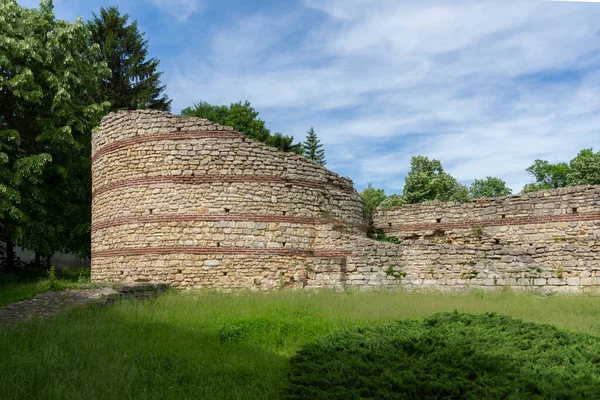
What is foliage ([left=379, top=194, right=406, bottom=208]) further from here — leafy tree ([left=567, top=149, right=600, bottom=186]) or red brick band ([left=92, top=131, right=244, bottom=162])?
red brick band ([left=92, top=131, right=244, bottom=162])

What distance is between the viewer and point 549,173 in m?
37.1

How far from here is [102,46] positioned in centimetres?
2898

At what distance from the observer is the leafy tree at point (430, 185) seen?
93.2 feet

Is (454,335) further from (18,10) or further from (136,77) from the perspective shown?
(136,77)

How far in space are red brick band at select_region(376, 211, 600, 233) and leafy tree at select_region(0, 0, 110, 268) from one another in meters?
10.8

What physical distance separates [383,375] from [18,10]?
1750 centimetres

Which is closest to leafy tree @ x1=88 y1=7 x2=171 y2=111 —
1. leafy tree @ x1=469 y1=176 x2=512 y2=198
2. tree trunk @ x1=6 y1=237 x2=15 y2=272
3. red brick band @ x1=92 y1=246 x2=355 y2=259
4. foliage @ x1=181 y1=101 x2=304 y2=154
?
foliage @ x1=181 y1=101 x2=304 y2=154

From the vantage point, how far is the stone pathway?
9.82 metres

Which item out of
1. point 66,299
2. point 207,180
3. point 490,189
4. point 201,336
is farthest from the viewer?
point 490,189

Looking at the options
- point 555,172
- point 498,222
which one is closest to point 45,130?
point 498,222

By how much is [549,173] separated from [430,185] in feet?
45.2

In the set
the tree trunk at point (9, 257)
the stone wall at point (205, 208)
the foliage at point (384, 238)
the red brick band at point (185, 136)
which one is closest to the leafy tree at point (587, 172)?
the foliage at point (384, 238)

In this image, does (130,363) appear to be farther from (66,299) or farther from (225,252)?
(225,252)

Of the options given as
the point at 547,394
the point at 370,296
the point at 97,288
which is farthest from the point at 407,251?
the point at 547,394
